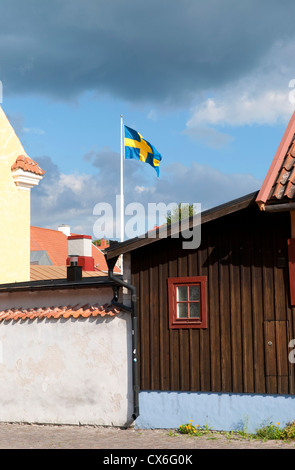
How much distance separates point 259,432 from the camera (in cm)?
1127

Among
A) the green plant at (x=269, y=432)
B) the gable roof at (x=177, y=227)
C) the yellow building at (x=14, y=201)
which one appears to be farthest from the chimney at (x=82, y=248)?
the green plant at (x=269, y=432)

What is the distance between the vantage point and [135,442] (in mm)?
11172

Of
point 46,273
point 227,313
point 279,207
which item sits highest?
point 279,207

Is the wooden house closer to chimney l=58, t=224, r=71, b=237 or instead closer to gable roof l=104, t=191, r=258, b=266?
gable roof l=104, t=191, r=258, b=266

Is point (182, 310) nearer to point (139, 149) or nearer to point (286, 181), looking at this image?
point (286, 181)

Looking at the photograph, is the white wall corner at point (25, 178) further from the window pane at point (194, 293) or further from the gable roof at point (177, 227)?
the window pane at point (194, 293)

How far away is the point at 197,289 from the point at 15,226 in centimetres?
812

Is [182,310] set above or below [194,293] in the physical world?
below

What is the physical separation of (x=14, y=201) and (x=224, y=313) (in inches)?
350

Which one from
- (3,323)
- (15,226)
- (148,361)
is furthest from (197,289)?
(15,226)

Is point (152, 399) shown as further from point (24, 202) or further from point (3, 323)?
point (24, 202)

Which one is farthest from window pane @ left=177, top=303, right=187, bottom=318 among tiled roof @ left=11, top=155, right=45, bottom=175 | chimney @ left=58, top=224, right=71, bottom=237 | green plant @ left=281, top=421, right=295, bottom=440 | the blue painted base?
chimney @ left=58, top=224, right=71, bottom=237

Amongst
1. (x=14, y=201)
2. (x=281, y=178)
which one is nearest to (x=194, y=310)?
(x=281, y=178)

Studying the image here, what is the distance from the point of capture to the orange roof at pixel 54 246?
40312 mm
